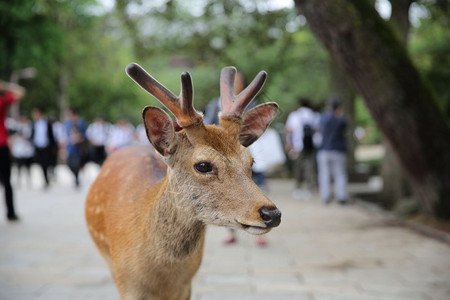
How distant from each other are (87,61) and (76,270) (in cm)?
3646

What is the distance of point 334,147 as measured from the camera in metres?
12.1

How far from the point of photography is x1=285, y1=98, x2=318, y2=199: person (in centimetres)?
1394

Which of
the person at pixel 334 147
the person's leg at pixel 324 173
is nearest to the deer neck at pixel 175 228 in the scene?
the person at pixel 334 147

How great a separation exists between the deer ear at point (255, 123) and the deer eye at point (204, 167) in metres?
0.54

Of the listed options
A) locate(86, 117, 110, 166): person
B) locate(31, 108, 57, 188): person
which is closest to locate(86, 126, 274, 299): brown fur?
locate(31, 108, 57, 188): person

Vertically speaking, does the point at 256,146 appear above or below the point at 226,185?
below

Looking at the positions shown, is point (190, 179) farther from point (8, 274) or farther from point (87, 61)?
point (87, 61)

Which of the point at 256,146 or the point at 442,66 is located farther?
the point at 442,66

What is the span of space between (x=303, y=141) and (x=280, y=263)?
24.5ft

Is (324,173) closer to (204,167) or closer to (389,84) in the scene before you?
(389,84)

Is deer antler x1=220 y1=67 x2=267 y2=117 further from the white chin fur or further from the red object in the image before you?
the red object

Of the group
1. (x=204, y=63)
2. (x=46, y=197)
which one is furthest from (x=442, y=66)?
(x=204, y=63)

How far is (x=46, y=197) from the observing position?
1380 centimetres

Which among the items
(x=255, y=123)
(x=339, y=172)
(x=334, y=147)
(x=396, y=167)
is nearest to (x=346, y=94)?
(x=334, y=147)
